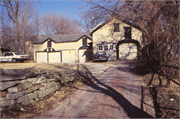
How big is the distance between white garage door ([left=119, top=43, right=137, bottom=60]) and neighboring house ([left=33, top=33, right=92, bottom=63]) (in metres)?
5.20

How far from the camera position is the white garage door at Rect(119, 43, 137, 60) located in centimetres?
2397

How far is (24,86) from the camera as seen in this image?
4.59 m

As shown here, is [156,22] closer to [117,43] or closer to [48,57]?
[117,43]

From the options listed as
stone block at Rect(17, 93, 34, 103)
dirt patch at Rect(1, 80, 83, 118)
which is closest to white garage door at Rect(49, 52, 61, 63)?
dirt patch at Rect(1, 80, 83, 118)

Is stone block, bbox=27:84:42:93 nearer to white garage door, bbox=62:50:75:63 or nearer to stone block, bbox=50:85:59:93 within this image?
stone block, bbox=50:85:59:93

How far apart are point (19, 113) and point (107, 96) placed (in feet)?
10.7

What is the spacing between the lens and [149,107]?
5020 mm

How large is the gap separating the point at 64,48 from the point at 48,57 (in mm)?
5553

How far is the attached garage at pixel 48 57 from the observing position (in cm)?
2639

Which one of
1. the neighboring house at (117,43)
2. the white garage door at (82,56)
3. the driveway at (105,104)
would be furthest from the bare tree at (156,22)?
the white garage door at (82,56)

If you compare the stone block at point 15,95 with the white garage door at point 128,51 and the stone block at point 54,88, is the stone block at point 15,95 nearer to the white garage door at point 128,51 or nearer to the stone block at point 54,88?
the stone block at point 54,88

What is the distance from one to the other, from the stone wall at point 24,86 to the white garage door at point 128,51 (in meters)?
19.0

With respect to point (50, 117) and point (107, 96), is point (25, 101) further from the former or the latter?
point (107, 96)

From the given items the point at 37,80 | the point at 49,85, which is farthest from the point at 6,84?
the point at 49,85
